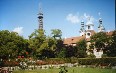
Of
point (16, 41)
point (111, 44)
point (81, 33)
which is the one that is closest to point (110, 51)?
point (111, 44)

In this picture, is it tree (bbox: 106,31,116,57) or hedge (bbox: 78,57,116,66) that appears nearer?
hedge (bbox: 78,57,116,66)

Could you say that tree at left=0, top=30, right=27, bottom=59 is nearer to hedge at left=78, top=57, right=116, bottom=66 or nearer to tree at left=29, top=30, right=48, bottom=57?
tree at left=29, top=30, right=48, bottom=57

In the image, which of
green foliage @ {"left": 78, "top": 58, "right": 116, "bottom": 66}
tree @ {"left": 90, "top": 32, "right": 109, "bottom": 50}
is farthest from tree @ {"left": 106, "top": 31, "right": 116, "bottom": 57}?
green foliage @ {"left": 78, "top": 58, "right": 116, "bottom": 66}

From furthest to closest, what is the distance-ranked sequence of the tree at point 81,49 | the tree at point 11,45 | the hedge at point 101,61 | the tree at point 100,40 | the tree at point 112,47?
the tree at point 81,49 < the tree at point 100,40 < the tree at point 112,47 < the tree at point 11,45 < the hedge at point 101,61

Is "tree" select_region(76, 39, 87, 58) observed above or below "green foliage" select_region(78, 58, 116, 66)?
above

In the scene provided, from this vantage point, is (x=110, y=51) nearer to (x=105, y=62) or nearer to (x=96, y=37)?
(x=96, y=37)

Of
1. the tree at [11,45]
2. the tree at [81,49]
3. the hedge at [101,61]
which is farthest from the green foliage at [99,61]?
the tree at [11,45]

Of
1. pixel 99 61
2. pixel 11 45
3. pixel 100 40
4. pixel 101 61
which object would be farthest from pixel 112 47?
pixel 11 45

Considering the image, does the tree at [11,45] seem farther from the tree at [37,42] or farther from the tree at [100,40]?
the tree at [100,40]

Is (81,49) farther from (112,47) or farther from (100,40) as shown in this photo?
(112,47)

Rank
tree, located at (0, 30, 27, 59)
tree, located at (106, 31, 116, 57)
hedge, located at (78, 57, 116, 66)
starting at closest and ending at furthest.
→ hedge, located at (78, 57, 116, 66), tree, located at (0, 30, 27, 59), tree, located at (106, 31, 116, 57)

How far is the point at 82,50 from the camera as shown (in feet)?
176

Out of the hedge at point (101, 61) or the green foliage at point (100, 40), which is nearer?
the hedge at point (101, 61)

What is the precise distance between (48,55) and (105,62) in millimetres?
19995
